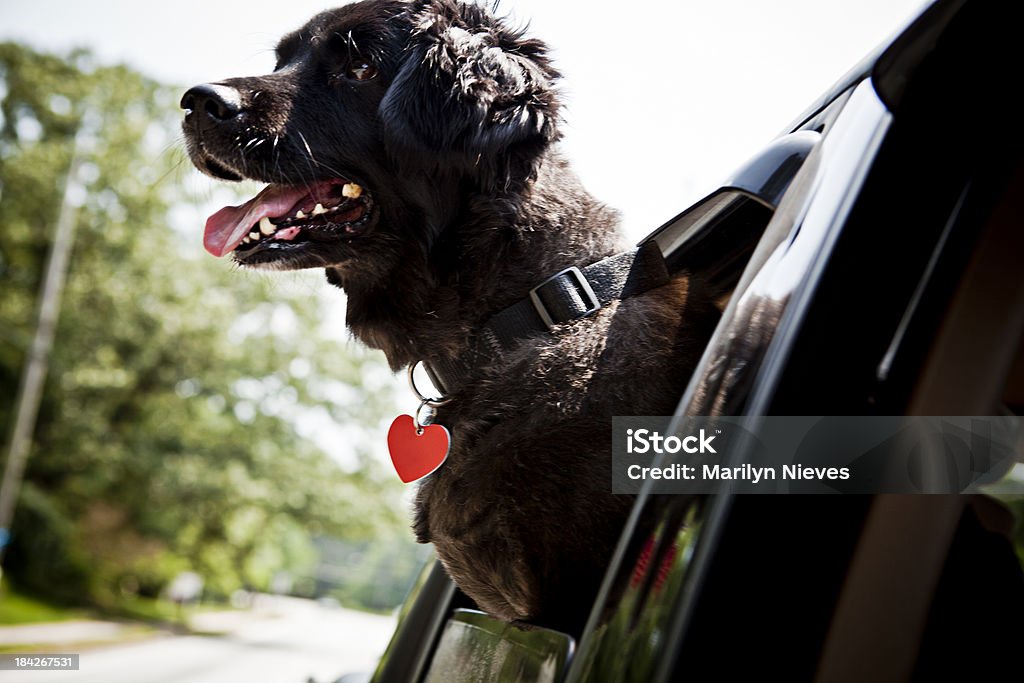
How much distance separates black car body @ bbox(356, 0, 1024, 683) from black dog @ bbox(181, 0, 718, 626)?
611 mm

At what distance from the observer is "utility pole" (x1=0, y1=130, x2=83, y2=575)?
2391 centimetres

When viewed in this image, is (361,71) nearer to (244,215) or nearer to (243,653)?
(244,215)

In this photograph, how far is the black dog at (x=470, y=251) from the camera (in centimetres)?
183

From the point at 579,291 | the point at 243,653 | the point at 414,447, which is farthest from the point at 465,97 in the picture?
the point at 243,653

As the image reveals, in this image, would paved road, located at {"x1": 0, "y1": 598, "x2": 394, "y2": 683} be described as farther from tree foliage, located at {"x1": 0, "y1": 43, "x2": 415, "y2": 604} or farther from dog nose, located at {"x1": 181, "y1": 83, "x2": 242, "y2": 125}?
dog nose, located at {"x1": 181, "y1": 83, "x2": 242, "y2": 125}

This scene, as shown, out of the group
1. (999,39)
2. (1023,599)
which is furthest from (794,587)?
(999,39)

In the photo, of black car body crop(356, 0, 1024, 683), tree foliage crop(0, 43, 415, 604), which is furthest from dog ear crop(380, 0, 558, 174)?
tree foliage crop(0, 43, 415, 604)

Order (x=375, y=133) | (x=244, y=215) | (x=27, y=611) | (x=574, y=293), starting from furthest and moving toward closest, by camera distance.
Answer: (x=27, y=611) → (x=244, y=215) → (x=375, y=133) → (x=574, y=293)

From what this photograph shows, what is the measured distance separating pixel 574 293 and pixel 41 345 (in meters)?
25.9

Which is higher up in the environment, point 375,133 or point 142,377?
point 142,377

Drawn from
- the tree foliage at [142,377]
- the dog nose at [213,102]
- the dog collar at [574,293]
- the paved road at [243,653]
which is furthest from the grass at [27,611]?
the dog collar at [574,293]

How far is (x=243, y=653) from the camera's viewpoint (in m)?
22.8

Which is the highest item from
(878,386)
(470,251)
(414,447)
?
(470,251)

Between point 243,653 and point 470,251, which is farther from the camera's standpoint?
point 243,653
